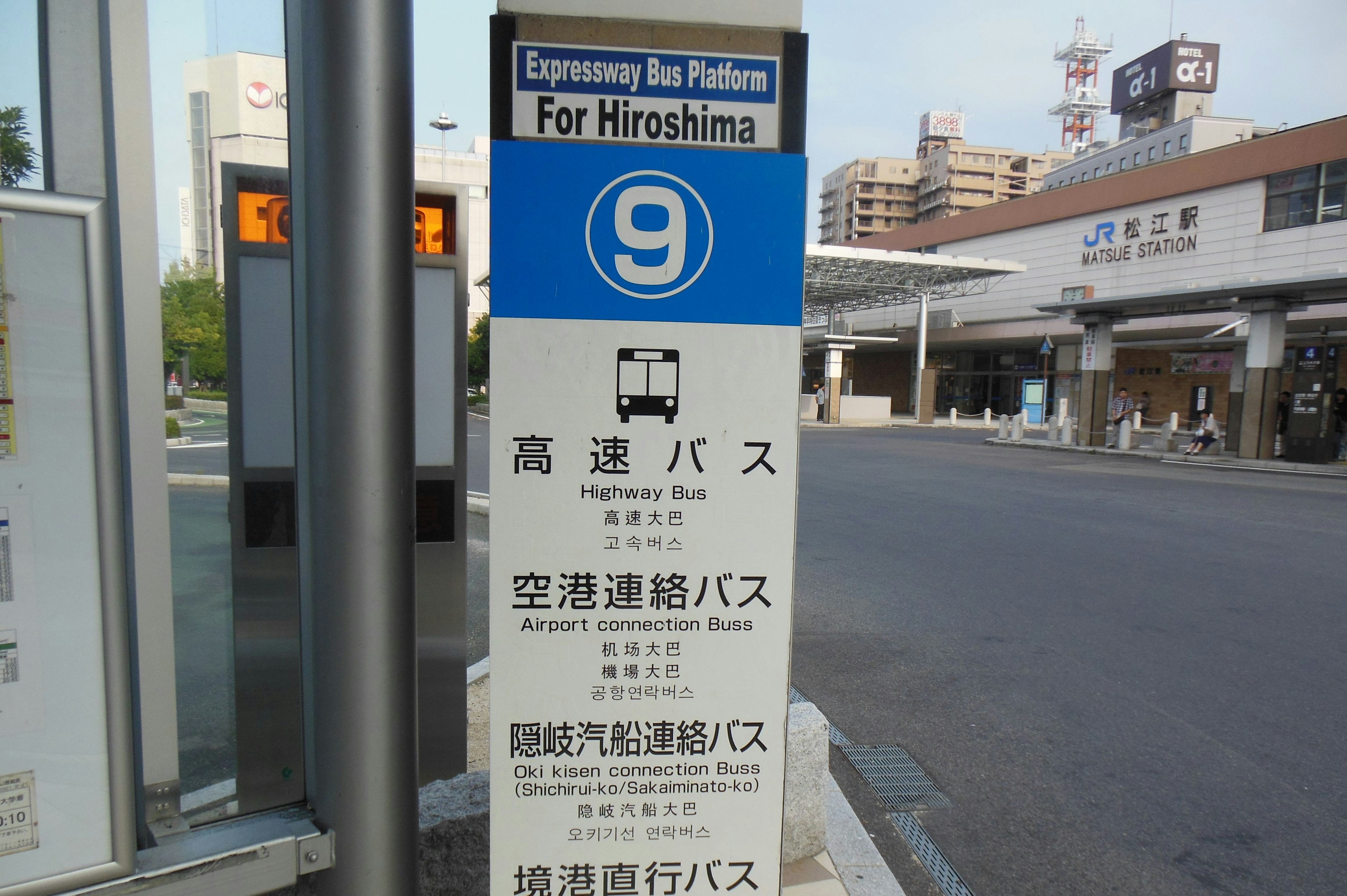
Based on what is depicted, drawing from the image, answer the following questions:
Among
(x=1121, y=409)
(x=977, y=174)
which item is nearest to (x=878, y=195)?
(x=977, y=174)

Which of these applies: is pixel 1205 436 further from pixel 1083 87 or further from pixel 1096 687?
pixel 1083 87

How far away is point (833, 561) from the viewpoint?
298 inches

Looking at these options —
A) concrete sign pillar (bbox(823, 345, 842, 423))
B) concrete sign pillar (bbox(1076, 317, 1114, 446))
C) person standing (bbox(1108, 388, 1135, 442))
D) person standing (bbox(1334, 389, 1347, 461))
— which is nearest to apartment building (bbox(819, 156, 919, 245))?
concrete sign pillar (bbox(823, 345, 842, 423))

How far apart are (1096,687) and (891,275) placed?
35.2 metres

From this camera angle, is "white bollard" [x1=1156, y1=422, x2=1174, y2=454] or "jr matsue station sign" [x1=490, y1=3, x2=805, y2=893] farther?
"white bollard" [x1=1156, y1=422, x2=1174, y2=454]

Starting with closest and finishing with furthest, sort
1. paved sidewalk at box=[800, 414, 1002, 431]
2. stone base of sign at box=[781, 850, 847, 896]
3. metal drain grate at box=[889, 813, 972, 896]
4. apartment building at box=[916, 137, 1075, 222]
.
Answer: stone base of sign at box=[781, 850, 847, 896]
metal drain grate at box=[889, 813, 972, 896]
paved sidewalk at box=[800, 414, 1002, 431]
apartment building at box=[916, 137, 1075, 222]

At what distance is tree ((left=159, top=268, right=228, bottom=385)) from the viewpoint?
164cm

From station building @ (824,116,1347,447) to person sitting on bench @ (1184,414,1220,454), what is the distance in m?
1.39

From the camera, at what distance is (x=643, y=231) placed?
64.5 inches

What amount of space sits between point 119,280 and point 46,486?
394 mm

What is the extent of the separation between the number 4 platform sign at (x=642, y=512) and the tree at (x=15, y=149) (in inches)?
32.2

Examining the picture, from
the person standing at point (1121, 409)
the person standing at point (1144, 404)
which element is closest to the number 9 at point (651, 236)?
the person standing at point (1121, 409)

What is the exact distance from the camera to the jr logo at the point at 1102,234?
34.5 m

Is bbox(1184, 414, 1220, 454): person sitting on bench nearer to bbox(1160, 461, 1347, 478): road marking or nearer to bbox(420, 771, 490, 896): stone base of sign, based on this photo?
bbox(1160, 461, 1347, 478): road marking
